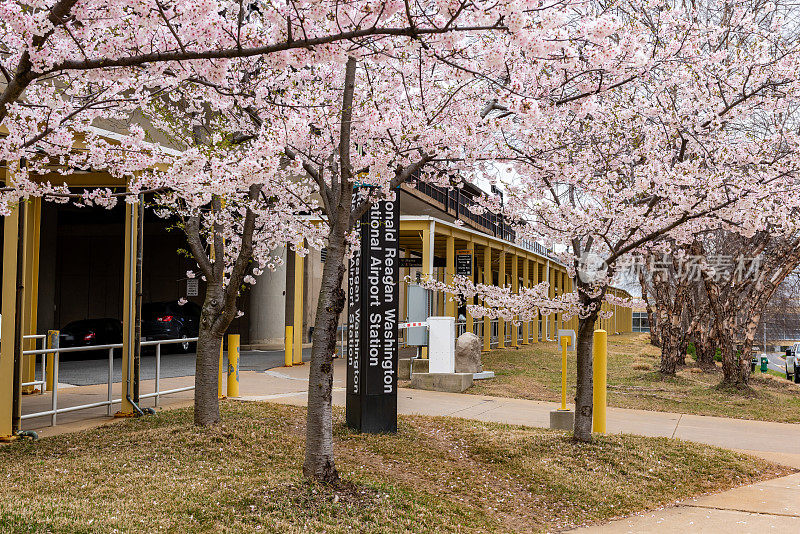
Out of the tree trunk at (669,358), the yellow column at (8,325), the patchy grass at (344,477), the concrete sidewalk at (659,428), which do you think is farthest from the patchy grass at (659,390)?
the yellow column at (8,325)

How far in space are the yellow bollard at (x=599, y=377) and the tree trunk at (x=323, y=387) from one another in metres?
3.67

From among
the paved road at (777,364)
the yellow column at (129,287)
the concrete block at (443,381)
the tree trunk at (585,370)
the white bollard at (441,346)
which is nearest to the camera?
the tree trunk at (585,370)

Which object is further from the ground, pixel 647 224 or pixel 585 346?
pixel 647 224

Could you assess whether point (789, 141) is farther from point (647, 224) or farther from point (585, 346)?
point (585, 346)

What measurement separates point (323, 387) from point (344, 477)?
95cm

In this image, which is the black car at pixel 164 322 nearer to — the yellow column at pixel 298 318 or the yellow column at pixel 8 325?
the yellow column at pixel 298 318

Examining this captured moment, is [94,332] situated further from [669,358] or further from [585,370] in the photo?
[669,358]

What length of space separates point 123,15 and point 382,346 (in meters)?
5.00

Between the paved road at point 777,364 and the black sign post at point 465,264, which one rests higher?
the black sign post at point 465,264

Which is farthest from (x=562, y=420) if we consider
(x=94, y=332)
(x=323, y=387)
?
(x=94, y=332)

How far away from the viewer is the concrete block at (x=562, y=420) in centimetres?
876

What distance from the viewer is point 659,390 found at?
1466 cm

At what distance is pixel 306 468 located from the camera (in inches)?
216

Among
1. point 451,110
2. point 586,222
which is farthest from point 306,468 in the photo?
point 586,222
